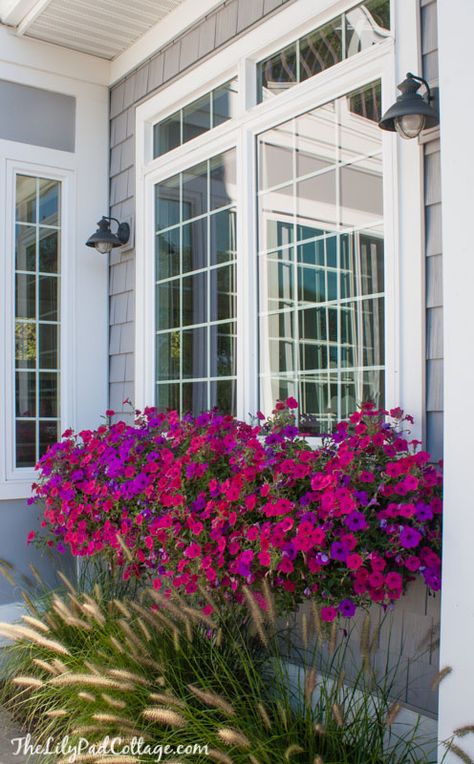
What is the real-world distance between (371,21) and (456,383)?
5.67 feet

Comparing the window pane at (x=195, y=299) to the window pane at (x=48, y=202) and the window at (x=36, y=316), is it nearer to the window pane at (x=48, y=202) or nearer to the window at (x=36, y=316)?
the window at (x=36, y=316)

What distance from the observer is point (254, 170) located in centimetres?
367

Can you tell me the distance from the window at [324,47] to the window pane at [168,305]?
1159mm

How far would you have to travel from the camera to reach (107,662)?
281 centimetres

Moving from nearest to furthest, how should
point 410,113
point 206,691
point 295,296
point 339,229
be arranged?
1. point 206,691
2. point 410,113
3. point 339,229
4. point 295,296

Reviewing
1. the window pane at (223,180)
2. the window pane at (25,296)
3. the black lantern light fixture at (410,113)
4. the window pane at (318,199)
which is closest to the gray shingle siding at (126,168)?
the window pane at (25,296)

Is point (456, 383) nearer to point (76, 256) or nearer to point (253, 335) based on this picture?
point (253, 335)

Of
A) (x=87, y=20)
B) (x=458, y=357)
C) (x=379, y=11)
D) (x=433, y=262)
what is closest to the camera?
(x=458, y=357)

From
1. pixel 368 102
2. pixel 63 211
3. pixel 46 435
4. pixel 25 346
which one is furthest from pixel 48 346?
pixel 368 102

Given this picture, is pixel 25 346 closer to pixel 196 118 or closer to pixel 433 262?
pixel 196 118

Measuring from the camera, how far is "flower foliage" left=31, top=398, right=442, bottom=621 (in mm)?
2273

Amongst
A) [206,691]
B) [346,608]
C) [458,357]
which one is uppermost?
[458,357]

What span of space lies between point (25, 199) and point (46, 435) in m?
1.43

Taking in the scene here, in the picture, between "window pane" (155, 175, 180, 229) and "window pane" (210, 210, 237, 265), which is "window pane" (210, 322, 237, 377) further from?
"window pane" (155, 175, 180, 229)
